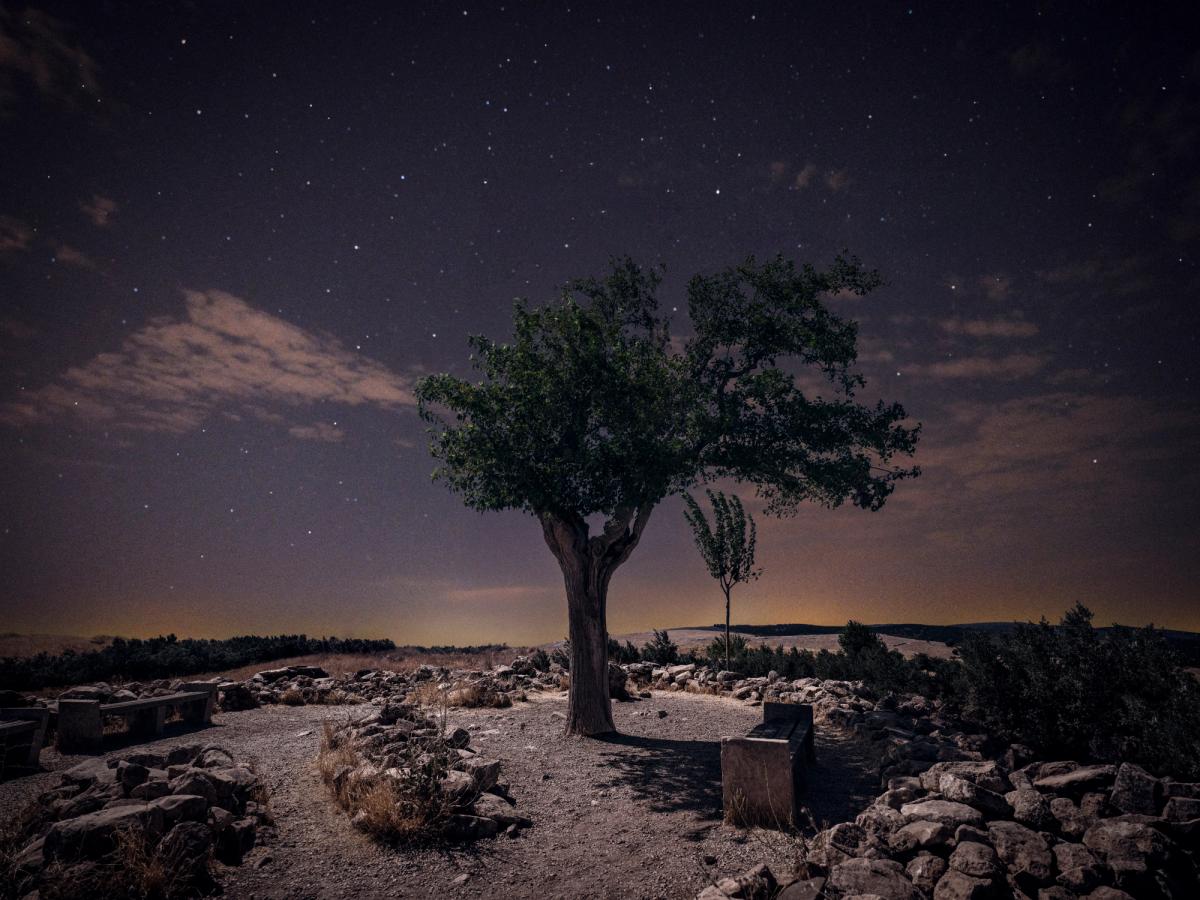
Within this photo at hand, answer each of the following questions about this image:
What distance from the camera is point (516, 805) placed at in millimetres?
8148

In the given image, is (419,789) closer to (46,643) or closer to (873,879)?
(873,879)

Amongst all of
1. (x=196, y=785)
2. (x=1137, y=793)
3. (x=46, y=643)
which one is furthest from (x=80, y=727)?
(x=46, y=643)

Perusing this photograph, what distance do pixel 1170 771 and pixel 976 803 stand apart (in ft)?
8.87

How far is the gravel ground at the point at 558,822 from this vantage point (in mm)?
5797

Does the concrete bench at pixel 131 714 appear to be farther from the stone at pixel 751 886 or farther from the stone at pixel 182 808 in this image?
the stone at pixel 751 886

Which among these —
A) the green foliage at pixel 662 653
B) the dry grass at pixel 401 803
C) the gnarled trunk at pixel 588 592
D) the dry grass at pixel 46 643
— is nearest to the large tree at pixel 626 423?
the gnarled trunk at pixel 588 592

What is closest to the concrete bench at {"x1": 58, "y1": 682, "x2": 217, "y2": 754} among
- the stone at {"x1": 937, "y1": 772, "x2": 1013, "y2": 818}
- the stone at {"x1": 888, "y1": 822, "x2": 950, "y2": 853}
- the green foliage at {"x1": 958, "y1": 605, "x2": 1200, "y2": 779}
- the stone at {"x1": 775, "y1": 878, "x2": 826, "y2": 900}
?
the stone at {"x1": 775, "y1": 878, "x2": 826, "y2": 900}

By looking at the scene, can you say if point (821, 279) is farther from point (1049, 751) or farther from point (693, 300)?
point (1049, 751)

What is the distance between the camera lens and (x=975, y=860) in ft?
16.1

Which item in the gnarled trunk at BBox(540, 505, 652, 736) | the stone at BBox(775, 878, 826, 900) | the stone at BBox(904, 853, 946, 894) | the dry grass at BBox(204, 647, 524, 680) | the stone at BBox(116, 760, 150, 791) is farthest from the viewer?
the dry grass at BBox(204, 647, 524, 680)

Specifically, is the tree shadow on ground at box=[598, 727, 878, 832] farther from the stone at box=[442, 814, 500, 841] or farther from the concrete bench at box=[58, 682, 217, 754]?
the concrete bench at box=[58, 682, 217, 754]

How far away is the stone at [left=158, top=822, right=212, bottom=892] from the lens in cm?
529

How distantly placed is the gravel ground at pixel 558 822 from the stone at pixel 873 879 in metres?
1.04

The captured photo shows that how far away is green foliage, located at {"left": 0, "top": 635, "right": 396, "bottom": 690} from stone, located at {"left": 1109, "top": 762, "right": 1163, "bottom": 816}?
85.0 feet
